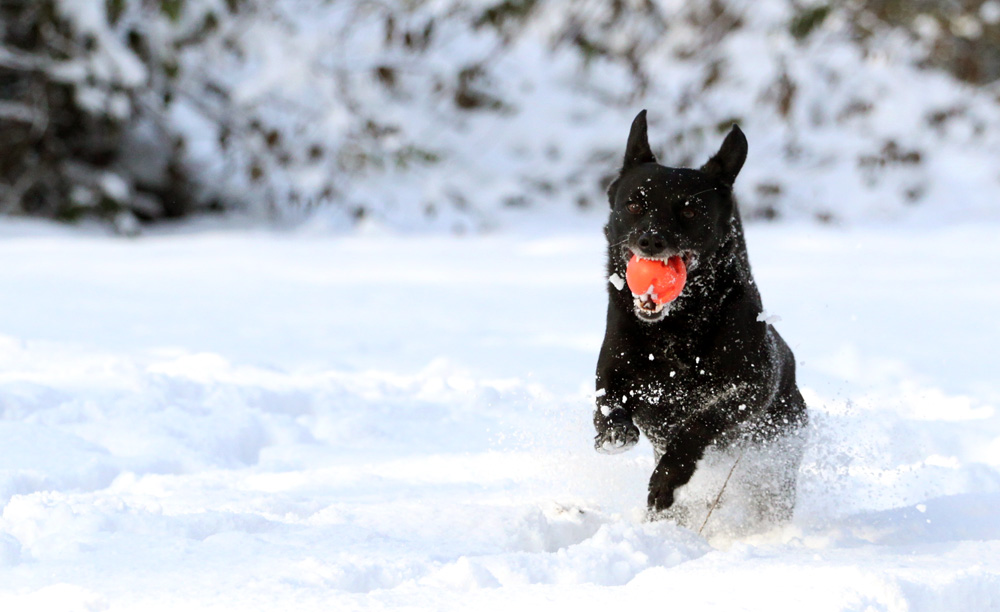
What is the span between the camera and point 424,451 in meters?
4.02

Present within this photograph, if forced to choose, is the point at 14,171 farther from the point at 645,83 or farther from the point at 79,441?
the point at 79,441

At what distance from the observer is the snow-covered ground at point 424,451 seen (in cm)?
229

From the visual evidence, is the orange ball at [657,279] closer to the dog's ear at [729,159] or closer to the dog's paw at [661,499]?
the dog's ear at [729,159]

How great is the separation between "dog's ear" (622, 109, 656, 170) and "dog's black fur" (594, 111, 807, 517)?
0.65ft

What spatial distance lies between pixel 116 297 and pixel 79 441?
141 inches

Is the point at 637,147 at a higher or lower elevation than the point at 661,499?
higher

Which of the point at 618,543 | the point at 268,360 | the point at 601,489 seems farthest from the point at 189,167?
the point at 618,543

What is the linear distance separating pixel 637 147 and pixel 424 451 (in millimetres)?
1367

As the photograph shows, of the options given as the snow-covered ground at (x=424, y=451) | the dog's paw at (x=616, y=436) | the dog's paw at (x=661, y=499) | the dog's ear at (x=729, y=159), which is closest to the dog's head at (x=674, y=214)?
the dog's ear at (x=729, y=159)

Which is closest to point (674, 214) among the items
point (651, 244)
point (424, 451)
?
point (651, 244)

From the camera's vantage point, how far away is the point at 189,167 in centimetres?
1273

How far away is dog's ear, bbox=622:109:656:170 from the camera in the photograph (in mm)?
3490

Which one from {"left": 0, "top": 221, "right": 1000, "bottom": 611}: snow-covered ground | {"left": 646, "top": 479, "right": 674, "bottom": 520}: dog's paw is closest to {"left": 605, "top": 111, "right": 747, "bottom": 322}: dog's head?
{"left": 646, "top": 479, "right": 674, "bottom": 520}: dog's paw

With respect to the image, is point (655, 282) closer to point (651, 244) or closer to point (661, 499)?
point (651, 244)
